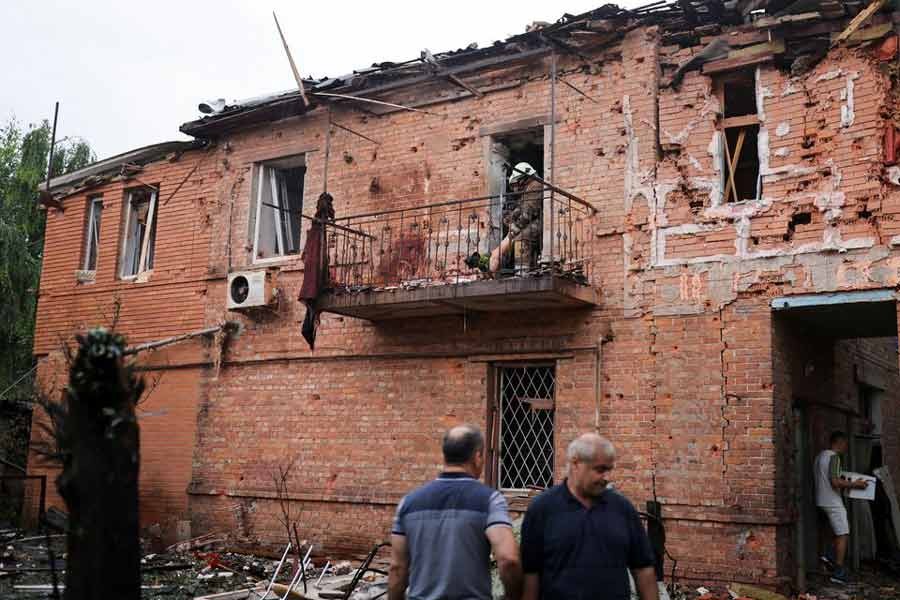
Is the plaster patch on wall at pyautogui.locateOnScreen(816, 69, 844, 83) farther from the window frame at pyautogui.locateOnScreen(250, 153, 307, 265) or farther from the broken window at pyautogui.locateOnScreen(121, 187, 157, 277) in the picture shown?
the broken window at pyautogui.locateOnScreen(121, 187, 157, 277)

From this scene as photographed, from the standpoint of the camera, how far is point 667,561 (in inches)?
373

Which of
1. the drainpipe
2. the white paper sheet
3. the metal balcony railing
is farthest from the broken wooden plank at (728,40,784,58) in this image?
the white paper sheet

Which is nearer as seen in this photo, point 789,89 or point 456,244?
point 789,89

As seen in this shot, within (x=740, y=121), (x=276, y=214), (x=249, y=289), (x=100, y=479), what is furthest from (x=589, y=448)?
(x=276, y=214)

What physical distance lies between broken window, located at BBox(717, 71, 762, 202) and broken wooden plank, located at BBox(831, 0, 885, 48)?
1.01 meters

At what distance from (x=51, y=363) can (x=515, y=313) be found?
8.43 m

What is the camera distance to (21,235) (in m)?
18.3

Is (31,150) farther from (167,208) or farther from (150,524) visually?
A: (150,524)

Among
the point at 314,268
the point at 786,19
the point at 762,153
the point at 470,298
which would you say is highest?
the point at 786,19

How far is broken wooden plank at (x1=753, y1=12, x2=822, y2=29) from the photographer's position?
943cm

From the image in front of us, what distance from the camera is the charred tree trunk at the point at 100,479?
4930 mm

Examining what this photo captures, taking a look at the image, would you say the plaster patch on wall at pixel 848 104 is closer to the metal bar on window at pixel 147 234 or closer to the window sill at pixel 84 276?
the metal bar on window at pixel 147 234

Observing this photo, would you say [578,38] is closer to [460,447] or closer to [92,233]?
[460,447]

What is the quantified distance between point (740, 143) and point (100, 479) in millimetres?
7472
